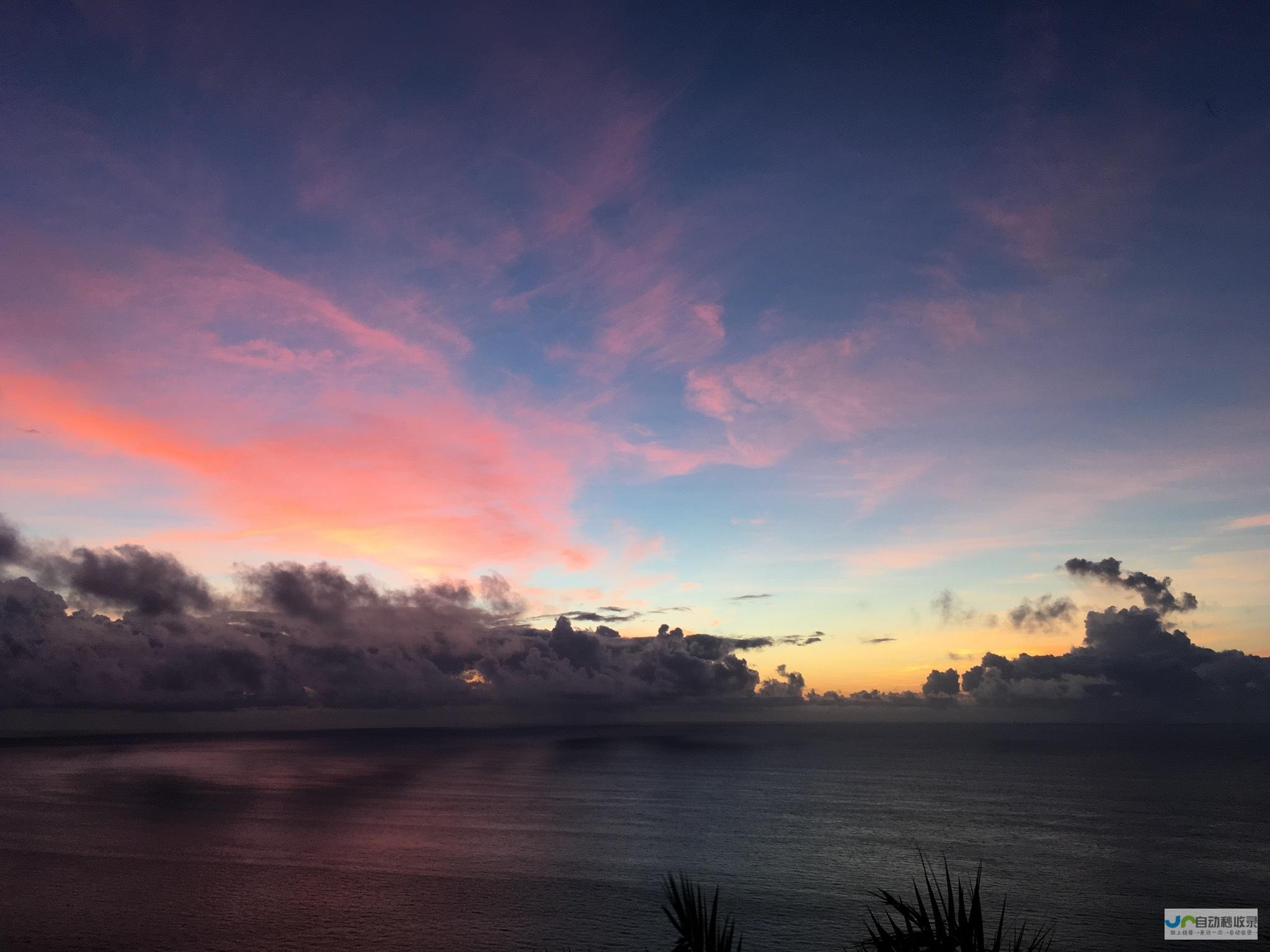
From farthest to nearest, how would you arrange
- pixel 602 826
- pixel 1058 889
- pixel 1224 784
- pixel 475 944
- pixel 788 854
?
pixel 1224 784 → pixel 602 826 → pixel 788 854 → pixel 1058 889 → pixel 475 944

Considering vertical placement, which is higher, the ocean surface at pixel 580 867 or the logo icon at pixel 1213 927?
the logo icon at pixel 1213 927

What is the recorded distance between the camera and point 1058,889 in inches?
3531

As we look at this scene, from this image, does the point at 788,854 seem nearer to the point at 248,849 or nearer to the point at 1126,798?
the point at 248,849

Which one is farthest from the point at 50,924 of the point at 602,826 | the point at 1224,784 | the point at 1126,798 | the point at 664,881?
the point at 1224,784

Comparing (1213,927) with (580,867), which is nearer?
(1213,927)

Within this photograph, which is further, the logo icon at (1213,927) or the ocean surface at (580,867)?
the ocean surface at (580,867)

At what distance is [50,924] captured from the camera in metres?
77.6

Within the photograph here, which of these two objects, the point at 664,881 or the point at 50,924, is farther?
the point at 664,881

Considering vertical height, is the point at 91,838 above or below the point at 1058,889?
below

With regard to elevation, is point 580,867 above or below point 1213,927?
below

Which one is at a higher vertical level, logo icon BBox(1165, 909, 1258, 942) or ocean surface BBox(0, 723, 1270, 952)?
logo icon BBox(1165, 909, 1258, 942)

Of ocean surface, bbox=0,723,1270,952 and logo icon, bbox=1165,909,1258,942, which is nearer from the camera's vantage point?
logo icon, bbox=1165,909,1258,942

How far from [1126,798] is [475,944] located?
15845cm

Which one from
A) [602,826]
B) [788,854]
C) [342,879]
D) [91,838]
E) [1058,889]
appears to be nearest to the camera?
[1058,889]
